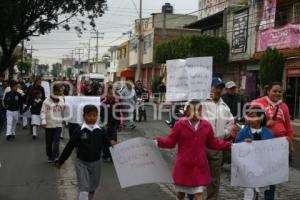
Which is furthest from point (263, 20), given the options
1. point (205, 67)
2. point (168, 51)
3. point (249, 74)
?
point (205, 67)

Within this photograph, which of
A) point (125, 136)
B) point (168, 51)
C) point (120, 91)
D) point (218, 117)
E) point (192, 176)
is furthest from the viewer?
point (168, 51)

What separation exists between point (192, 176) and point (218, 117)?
126 centimetres

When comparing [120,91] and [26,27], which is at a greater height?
[26,27]

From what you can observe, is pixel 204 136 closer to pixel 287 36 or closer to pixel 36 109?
pixel 36 109

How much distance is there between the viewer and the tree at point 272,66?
2531 cm

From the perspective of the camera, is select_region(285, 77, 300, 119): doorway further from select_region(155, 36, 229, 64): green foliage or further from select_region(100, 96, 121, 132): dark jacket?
select_region(100, 96, 121, 132): dark jacket

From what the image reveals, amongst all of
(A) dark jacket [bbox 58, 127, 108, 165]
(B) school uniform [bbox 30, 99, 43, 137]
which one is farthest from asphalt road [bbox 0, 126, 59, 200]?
(A) dark jacket [bbox 58, 127, 108, 165]

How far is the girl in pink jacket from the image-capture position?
21.3 ft

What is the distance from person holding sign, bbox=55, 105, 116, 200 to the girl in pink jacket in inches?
33.2

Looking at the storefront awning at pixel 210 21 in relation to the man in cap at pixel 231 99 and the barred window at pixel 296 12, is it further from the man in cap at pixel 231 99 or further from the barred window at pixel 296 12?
the man in cap at pixel 231 99

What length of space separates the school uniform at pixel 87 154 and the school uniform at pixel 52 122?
4.52 metres

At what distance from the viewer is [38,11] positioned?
3409 centimetres

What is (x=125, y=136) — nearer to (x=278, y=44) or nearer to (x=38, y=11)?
(x=278, y=44)

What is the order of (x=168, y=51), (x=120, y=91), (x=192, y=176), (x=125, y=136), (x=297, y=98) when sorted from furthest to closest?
(x=168, y=51)
(x=297, y=98)
(x=120, y=91)
(x=125, y=136)
(x=192, y=176)
